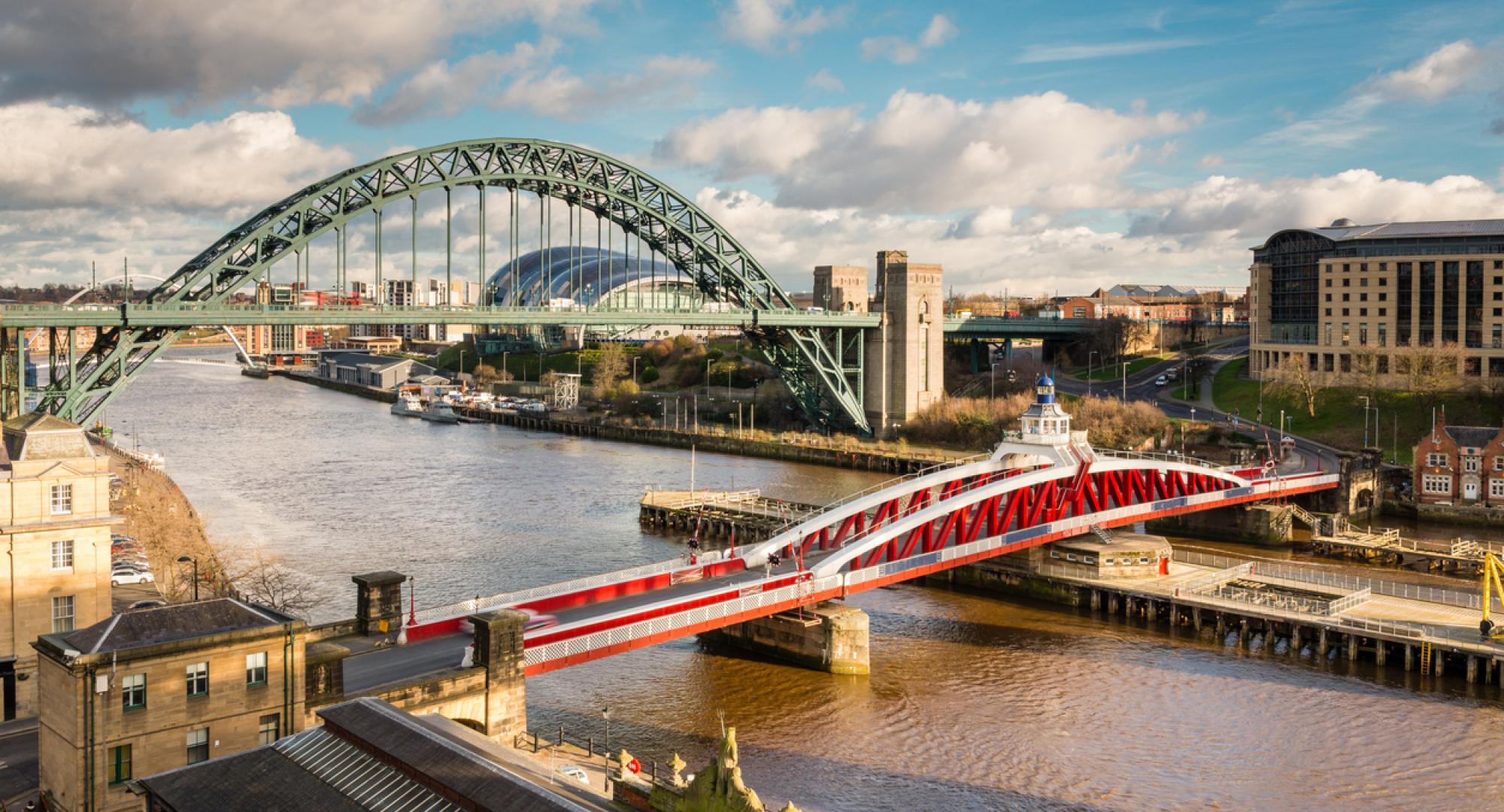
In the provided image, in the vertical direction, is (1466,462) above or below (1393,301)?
below

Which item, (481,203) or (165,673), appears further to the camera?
(481,203)

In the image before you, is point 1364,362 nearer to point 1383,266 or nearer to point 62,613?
point 1383,266

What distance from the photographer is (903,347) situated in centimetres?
8044

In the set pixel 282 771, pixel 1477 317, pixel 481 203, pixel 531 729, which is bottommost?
pixel 531 729

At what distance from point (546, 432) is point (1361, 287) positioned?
55.4m

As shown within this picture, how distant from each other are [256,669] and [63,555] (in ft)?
29.4

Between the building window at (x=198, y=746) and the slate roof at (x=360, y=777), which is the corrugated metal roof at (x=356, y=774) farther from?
the building window at (x=198, y=746)

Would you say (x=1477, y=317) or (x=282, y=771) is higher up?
(x=1477, y=317)

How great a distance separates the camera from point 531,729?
26.8 m

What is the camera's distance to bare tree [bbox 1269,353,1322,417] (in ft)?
242

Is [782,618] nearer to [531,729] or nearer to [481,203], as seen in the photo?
[531,729]

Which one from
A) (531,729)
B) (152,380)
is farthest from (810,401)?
(152,380)

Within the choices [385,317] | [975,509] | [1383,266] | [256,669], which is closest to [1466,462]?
[1383,266]

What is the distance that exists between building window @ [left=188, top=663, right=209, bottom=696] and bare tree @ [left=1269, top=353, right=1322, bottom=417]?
216 ft
